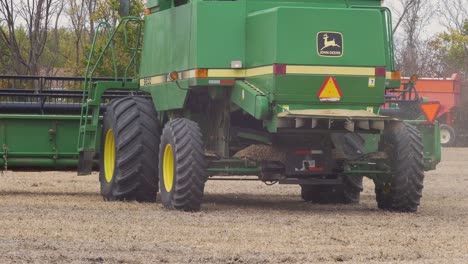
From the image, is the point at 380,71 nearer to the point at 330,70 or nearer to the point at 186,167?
the point at 330,70

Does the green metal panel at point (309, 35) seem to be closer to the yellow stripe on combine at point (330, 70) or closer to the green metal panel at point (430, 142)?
the yellow stripe on combine at point (330, 70)

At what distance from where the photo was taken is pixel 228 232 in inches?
483

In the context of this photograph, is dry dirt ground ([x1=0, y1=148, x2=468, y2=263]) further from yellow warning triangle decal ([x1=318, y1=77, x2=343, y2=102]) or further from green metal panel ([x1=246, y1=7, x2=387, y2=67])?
green metal panel ([x1=246, y1=7, x2=387, y2=67])

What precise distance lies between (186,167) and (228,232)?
7.81ft

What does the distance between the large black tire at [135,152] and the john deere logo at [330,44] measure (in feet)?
10.0

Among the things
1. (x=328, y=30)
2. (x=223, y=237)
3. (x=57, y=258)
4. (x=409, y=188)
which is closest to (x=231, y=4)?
(x=328, y=30)

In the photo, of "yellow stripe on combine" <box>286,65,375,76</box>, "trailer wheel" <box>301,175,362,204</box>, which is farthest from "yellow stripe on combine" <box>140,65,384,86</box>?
"trailer wheel" <box>301,175,362,204</box>

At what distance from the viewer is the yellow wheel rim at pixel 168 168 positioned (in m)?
15.1

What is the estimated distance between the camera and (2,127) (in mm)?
18656

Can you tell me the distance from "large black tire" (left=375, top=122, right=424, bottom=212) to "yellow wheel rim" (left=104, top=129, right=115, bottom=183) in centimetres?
416

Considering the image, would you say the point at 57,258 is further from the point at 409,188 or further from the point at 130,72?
the point at 130,72

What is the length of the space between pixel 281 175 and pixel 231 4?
2.19 m

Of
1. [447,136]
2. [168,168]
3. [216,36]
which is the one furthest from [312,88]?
[447,136]

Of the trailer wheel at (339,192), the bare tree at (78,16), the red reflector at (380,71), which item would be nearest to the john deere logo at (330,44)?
the red reflector at (380,71)
